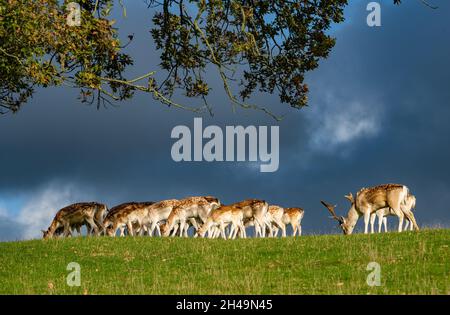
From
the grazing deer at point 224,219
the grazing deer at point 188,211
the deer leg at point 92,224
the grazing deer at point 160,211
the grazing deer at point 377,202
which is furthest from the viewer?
the deer leg at point 92,224

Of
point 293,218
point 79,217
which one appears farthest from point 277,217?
point 79,217

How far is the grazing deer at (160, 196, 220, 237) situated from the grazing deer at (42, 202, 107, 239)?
9.94 feet

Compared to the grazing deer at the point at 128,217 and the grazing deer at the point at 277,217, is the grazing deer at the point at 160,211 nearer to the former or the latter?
the grazing deer at the point at 128,217

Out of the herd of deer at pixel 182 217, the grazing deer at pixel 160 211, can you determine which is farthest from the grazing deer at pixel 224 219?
the grazing deer at pixel 160 211

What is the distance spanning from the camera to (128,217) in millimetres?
34156

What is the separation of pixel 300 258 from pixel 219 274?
2.67 meters

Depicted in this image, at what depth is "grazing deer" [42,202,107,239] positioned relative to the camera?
34.0 metres

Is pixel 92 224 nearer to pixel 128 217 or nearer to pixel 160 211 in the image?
pixel 128 217

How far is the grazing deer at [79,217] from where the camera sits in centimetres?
3403

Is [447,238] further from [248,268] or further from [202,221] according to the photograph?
[202,221]

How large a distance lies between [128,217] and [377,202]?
10554mm

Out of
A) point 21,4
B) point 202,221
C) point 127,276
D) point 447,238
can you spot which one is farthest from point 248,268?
point 202,221

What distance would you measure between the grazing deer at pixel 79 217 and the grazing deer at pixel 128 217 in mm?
414

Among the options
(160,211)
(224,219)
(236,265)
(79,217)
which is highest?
(160,211)
